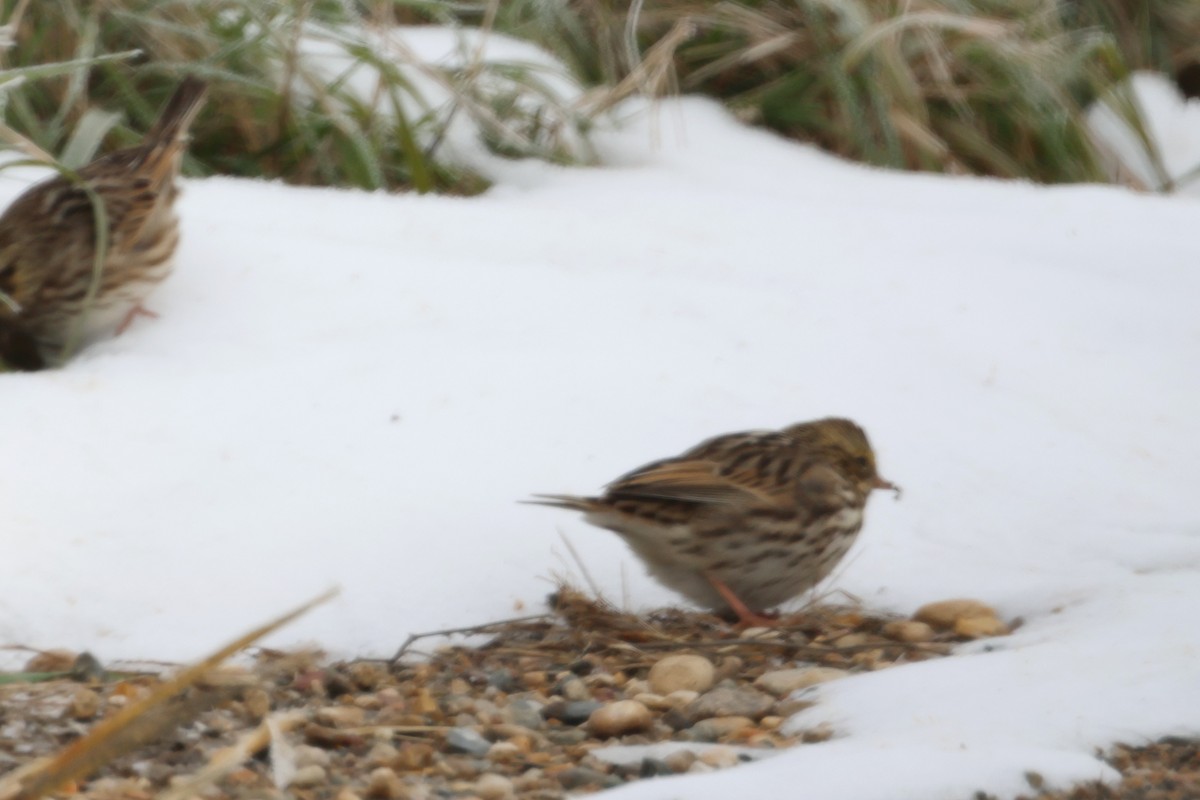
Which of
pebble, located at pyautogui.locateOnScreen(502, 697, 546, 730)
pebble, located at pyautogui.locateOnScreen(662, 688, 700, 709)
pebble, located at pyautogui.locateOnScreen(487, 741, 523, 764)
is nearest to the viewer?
pebble, located at pyautogui.locateOnScreen(487, 741, 523, 764)

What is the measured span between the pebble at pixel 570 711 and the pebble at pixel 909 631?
2.49 ft

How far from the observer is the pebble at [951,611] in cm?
379

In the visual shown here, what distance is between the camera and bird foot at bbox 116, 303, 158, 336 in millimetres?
5031

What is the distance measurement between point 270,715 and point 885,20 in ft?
15.9

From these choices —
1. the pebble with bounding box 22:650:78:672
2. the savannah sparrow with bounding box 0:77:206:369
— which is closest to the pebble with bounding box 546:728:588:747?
the pebble with bounding box 22:650:78:672

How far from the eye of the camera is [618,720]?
3.24 m

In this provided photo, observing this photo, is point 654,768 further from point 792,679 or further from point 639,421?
point 639,421

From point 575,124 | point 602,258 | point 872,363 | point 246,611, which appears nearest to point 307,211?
point 602,258

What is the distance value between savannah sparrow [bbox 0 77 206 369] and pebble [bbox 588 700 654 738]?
7.56ft

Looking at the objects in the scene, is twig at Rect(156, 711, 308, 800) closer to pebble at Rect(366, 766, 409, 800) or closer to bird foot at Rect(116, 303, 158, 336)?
pebble at Rect(366, 766, 409, 800)

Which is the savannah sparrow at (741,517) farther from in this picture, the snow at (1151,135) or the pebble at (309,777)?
the snow at (1151,135)

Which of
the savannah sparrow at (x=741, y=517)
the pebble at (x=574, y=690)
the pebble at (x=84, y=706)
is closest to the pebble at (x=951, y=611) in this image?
the savannah sparrow at (x=741, y=517)

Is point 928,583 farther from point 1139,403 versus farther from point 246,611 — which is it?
point 246,611

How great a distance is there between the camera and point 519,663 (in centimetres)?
363
